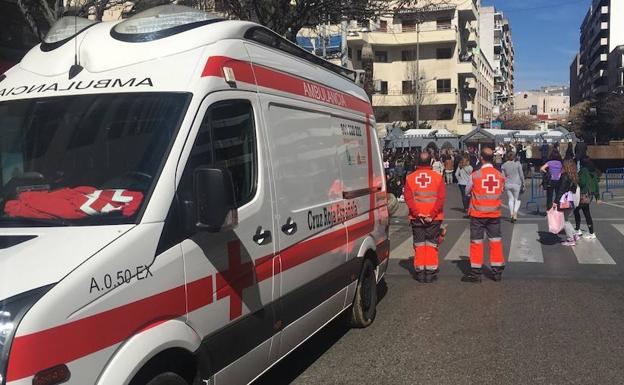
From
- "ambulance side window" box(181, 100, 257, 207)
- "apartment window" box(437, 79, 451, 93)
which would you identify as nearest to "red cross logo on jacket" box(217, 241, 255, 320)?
"ambulance side window" box(181, 100, 257, 207)

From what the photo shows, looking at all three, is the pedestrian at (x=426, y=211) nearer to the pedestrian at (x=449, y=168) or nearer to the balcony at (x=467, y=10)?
the pedestrian at (x=449, y=168)

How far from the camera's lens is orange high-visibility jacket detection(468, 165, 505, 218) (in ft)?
27.1

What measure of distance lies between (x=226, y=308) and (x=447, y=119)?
2554 inches

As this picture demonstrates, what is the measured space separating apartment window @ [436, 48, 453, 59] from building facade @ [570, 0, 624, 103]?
44679 millimetres

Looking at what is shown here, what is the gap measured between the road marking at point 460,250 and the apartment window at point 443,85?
179ft

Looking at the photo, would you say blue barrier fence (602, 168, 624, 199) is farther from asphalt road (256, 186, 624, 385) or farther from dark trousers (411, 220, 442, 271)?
dark trousers (411, 220, 442, 271)

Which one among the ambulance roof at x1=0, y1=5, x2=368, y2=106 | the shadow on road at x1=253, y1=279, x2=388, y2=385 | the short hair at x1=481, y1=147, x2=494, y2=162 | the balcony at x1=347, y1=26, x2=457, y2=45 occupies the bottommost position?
A: the shadow on road at x1=253, y1=279, x2=388, y2=385

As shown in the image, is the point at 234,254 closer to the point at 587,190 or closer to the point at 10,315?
the point at 10,315

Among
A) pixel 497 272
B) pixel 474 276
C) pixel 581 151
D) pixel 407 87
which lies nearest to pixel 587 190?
pixel 581 151

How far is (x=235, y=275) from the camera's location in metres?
3.50

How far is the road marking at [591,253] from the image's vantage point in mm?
9371

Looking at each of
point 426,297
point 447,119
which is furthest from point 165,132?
point 447,119

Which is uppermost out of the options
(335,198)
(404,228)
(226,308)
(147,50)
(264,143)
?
(147,50)

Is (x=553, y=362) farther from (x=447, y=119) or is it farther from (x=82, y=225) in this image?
(x=447, y=119)
